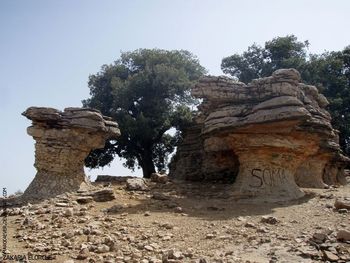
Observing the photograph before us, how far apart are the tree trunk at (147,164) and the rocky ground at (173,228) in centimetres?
1000

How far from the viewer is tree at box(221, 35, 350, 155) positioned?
26.2 metres

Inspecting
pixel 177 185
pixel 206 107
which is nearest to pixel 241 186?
pixel 177 185

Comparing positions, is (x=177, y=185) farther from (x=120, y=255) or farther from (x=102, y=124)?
(x=120, y=255)

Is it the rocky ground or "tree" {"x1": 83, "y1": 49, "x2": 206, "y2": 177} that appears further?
"tree" {"x1": 83, "y1": 49, "x2": 206, "y2": 177}

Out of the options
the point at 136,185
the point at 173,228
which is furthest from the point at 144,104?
the point at 173,228

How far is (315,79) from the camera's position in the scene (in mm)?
26484

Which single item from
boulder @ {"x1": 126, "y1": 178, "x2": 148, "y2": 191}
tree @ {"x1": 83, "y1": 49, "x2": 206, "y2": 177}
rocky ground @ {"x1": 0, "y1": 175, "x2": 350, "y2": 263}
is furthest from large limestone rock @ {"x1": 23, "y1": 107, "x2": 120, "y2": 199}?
tree @ {"x1": 83, "y1": 49, "x2": 206, "y2": 177}

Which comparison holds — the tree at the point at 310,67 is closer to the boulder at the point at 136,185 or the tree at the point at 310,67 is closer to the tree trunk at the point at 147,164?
the tree trunk at the point at 147,164

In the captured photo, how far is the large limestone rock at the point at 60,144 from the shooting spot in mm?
12258

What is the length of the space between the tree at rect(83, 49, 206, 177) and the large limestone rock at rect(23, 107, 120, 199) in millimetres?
8793

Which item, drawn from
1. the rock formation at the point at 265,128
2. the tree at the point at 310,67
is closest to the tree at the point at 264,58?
the tree at the point at 310,67

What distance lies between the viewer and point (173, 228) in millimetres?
8922

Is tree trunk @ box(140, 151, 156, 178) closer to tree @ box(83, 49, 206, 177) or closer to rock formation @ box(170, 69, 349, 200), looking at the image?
tree @ box(83, 49, 206, 177)

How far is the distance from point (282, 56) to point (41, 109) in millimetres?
21052
